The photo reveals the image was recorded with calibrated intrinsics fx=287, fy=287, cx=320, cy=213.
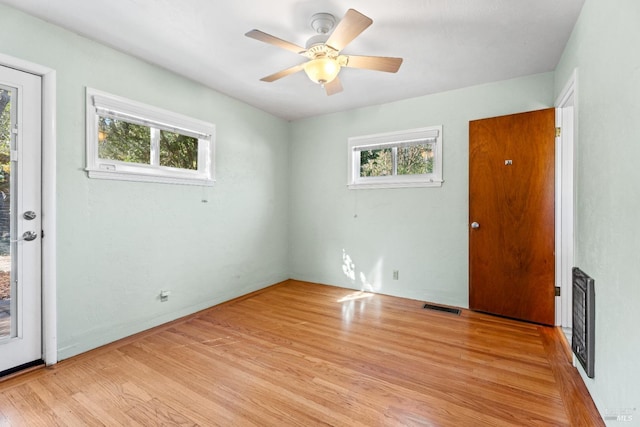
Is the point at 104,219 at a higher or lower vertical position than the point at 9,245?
higher

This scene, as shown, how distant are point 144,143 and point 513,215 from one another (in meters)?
3.64

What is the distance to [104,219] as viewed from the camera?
93.0 inches

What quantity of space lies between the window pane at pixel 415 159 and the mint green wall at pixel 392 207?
207 millimetres

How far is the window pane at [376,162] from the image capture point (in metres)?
3.77

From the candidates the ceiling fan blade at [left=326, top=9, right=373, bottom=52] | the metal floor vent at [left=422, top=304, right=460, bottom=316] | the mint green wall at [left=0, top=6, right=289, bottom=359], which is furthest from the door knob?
the metal floor vent at [left=422, top=304, right=460, bottom=316]

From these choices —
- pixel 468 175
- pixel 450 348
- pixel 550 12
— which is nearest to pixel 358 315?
pixel 450 348

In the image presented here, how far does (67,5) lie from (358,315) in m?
3.39

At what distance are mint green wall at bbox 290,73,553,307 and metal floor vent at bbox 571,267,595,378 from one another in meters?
1.26

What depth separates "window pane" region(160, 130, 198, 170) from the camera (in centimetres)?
288

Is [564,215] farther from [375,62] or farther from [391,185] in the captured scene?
[375,62]

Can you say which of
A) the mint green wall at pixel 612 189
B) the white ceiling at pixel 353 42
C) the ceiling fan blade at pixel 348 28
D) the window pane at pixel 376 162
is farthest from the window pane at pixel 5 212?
the mint green wall at pixel 612 189

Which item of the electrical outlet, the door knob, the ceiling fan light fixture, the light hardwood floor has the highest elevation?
the ceiling fan light fixture

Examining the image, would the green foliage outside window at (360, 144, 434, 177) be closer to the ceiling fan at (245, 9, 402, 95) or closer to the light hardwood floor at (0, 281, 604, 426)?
the ceiling fan at (245, 9, 402, 95)

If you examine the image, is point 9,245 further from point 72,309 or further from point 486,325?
point 486,325
